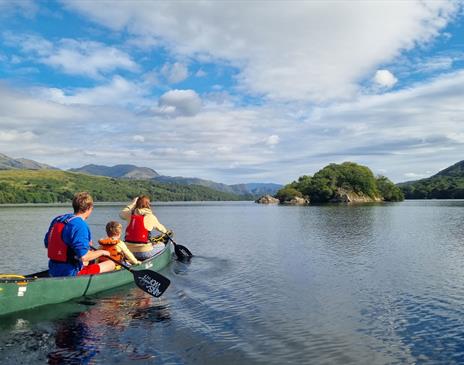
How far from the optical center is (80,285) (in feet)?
45.4

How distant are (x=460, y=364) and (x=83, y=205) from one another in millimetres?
10400

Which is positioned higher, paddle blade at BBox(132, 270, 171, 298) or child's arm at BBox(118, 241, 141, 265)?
child's arm at BBox(118, 241, 141, 265)

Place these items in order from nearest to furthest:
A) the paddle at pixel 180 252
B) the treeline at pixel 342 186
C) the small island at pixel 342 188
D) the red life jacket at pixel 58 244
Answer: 1. the red life jacket at pixel 58 244
2. the paddle at pixel 180 252
3. the small island at pixel 342 188
4. the treeline at pixel 342 186

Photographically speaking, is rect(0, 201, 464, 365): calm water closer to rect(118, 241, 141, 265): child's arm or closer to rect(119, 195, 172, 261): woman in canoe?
rect(118, 241, 141, 265): child's arm

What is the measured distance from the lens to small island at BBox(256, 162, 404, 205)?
522 feet

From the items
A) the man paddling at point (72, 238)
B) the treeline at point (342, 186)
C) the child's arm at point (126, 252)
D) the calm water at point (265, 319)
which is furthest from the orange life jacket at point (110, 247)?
the treeline at point (342, 186)

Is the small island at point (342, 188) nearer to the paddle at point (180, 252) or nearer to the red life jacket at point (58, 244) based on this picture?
the paddle at point (180, 252)

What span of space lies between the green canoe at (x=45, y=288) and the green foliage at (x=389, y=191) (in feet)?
565

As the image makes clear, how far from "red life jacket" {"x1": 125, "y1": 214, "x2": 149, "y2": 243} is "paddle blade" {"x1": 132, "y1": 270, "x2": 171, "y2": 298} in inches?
197

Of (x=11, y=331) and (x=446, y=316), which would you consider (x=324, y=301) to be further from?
(x=11, y=331)

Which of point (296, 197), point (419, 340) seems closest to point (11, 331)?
point (419, 340)

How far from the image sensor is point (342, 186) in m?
162

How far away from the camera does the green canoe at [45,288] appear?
1173cm

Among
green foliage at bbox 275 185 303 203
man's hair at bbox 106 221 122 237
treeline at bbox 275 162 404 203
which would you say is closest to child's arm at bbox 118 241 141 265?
man's hair at bbox 106 221 122 237
